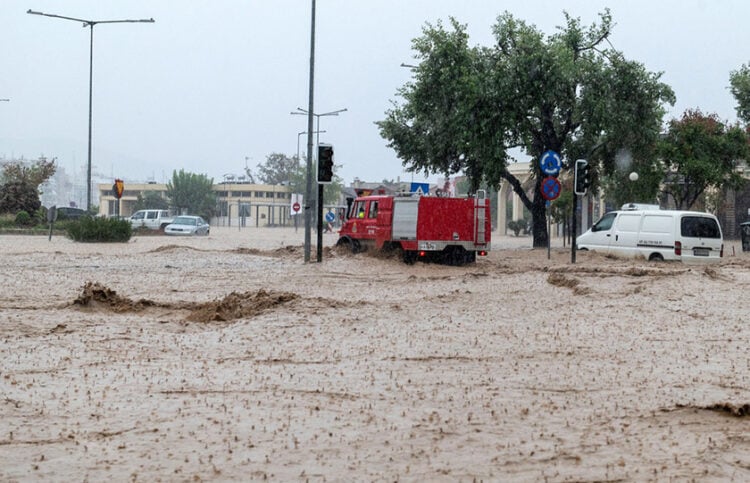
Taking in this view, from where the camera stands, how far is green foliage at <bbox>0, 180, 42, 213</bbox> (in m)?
62.2

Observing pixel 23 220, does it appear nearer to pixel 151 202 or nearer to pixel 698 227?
pixel 698 227

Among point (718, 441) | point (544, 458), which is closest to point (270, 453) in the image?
point (544, 458)

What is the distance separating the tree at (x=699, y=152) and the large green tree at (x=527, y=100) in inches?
207

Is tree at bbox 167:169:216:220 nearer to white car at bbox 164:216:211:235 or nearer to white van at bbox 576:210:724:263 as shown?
white car at bbox 164:216:211:235

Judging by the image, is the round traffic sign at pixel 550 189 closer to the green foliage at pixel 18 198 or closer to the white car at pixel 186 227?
the white car at pixel 186 227

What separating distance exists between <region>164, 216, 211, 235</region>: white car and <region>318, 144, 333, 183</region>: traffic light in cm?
3412

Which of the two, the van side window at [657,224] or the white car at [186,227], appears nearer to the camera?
the van side window at [657,224]

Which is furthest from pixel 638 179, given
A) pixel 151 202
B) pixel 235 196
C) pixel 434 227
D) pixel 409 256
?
pixel 235 196

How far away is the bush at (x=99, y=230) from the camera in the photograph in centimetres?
4028

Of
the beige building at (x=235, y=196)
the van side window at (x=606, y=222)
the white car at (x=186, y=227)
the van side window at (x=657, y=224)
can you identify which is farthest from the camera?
the beige building at (x=235, y=196)

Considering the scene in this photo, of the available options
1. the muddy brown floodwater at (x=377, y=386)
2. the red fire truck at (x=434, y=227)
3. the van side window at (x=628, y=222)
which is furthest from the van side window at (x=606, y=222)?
the muddy brown floodwater at (x=377, y=386)

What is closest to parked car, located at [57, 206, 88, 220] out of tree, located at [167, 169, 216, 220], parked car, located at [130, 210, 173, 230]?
parked car, located at [130, 210, 173, 230]

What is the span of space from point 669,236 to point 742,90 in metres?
27.6

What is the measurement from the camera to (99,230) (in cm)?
4034
